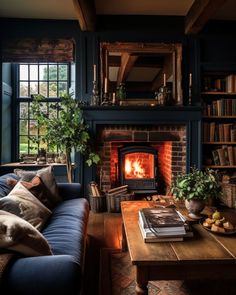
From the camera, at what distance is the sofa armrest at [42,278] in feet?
3.76

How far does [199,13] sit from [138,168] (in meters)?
2.33

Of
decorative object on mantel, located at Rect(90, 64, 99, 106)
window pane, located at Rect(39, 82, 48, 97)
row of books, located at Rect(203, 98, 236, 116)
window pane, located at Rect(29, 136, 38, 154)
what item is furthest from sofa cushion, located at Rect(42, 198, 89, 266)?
row of books, located at Rect(203, 98, 236, 116)

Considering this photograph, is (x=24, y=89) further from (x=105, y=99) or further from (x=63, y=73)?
(x=105, y=99)

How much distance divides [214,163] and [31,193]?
2.95 meters

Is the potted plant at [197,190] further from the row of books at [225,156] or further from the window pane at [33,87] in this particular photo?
the window pane at [33,87]

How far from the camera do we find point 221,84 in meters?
4.32

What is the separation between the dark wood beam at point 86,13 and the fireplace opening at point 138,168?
5.95 ft

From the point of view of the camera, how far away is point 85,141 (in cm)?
379

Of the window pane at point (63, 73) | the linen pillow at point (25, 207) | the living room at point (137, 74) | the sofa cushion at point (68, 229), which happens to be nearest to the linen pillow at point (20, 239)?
the sofa cushion at point (68, 229)

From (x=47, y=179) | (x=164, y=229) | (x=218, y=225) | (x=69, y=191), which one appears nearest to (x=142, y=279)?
(x=164, y=229)

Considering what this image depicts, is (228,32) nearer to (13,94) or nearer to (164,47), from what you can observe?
(164,47)

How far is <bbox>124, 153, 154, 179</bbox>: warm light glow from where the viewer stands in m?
4.38

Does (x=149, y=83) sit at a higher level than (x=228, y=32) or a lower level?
lower

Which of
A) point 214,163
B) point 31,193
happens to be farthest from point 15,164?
point 214,163
